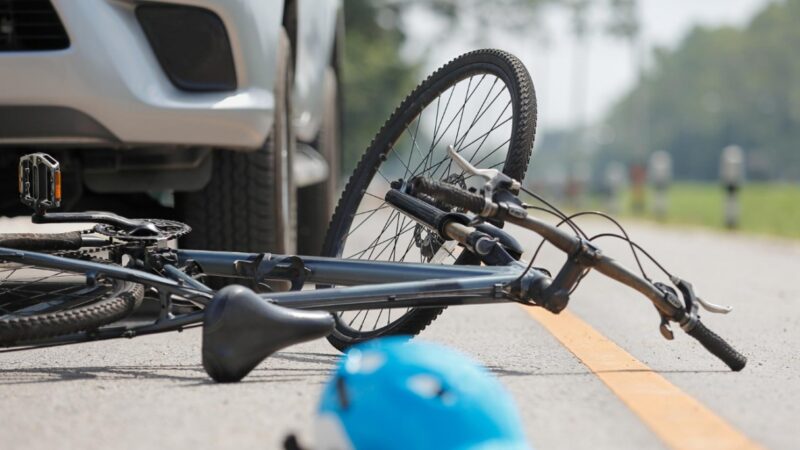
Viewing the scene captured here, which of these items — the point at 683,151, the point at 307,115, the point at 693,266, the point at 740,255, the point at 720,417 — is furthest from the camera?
the point at 683,151

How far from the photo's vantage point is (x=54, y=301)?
3732 mm

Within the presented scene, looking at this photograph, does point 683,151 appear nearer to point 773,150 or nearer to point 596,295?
point 773,150

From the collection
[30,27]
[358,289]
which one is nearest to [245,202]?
[30,27]

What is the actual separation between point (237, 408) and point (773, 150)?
4269 inches

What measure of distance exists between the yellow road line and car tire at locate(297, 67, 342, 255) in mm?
3015

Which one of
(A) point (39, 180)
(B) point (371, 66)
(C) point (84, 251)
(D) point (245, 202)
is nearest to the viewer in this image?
(A) point (39, 180)

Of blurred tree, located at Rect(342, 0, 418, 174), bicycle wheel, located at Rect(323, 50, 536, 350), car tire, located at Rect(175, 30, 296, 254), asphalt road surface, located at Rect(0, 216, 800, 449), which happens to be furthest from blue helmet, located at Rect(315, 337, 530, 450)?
blurred tree, located at Rect(342, 0, 418, 174)

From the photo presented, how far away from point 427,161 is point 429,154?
0.03 m

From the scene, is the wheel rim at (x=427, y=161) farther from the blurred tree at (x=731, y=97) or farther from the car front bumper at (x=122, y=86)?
the blurred tree at (x=731, y=97)

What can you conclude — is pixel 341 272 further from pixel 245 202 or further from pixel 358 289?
pixel 245 202

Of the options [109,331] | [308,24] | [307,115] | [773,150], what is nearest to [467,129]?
[109,331]

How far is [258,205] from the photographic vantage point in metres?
5.14

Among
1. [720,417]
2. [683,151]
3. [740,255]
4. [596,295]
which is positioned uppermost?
[720,417]

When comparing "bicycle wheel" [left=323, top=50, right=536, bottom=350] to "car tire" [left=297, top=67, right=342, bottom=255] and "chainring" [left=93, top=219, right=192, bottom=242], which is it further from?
"car tire" [left=297, top=67, right=342, bottom=255]
